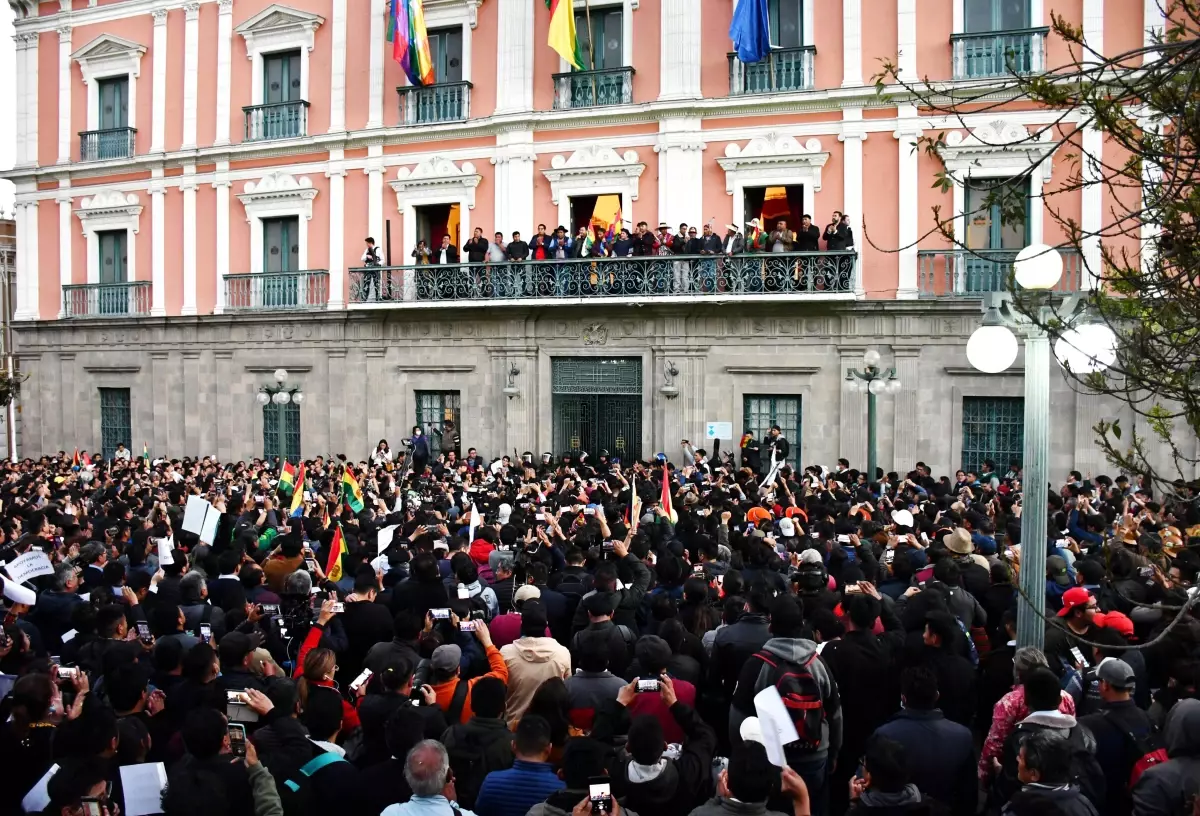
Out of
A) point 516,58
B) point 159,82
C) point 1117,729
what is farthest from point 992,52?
point 159,82

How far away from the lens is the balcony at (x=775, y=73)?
2136 centimetres

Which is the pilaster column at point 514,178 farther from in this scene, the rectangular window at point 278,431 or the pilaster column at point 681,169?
the rectangular window at point 278,431

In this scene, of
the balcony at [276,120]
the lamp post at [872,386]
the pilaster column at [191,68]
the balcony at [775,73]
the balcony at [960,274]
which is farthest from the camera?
the pilaster column at [191,68]

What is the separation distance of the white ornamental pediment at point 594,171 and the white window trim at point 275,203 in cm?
660

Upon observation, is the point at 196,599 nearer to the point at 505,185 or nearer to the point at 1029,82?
the point at 1029,82

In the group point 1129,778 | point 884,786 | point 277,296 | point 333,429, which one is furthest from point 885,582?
point 277,296

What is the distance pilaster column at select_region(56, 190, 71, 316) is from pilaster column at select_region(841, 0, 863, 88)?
21.5m

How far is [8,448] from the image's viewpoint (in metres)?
34.3

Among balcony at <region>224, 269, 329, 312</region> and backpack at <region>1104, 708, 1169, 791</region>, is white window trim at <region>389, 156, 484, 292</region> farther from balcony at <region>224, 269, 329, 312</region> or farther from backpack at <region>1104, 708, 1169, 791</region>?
backpack at <region>1104, 708, 1169, 791</region>

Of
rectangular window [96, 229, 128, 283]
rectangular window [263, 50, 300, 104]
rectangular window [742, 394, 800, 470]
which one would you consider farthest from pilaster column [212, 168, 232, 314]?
rectangular window [742, 394, 800, 470]

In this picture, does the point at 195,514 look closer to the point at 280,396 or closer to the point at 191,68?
the point at 280,396

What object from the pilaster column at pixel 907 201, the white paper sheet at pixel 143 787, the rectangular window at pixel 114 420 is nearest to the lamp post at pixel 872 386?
the pilaster column at pixel 907 201

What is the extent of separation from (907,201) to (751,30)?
185 inches

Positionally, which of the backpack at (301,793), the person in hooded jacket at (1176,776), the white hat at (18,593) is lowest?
the backpack at (301,793)
